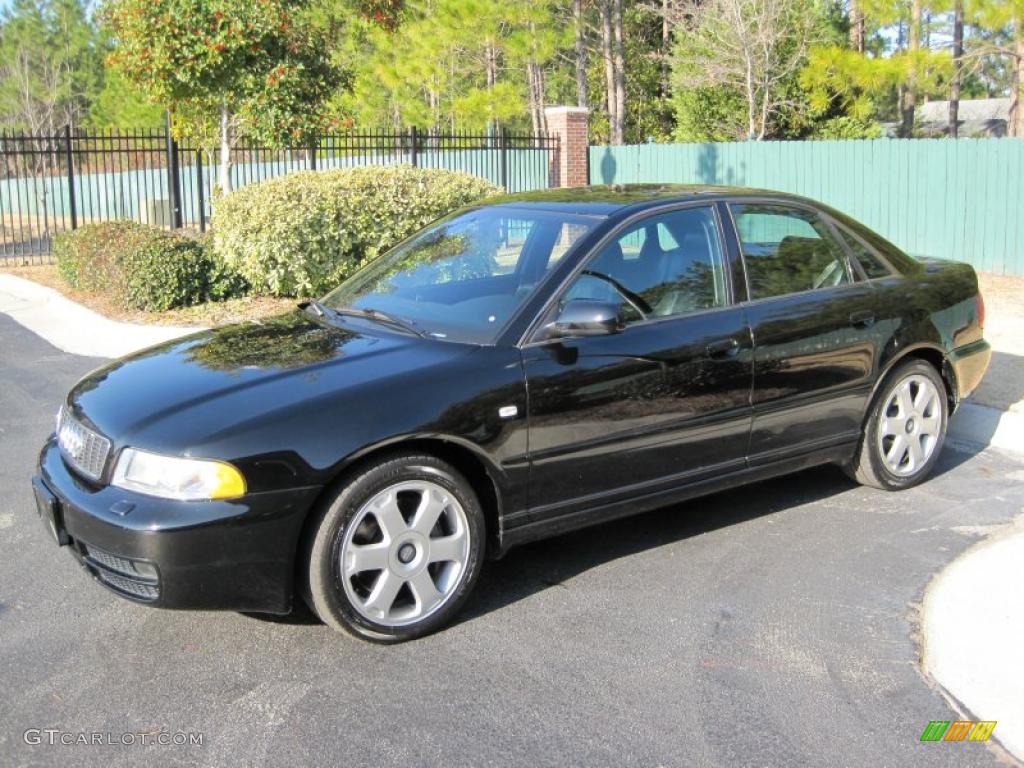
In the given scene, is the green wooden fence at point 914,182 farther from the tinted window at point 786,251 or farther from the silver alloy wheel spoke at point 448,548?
the silver alloy wheel spoke at point 448,548

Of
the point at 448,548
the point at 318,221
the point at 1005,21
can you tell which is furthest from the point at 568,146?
the point at 448,548

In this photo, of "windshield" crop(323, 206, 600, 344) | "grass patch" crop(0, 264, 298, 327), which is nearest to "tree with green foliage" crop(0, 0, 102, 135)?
"grass patch" crop(0, 264, 298, 327)

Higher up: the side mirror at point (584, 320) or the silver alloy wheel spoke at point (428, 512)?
the side mirror at point (584, 320)

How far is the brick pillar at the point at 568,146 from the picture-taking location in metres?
22.0

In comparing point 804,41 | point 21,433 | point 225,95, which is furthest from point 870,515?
point 804,41

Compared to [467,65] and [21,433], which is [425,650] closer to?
[21,433]

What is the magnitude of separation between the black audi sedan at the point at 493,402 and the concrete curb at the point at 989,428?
3.51 ft

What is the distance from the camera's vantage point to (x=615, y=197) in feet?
17.7

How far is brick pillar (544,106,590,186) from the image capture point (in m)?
22.0

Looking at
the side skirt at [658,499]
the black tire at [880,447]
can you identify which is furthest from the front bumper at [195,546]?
the black tire at [880,447]

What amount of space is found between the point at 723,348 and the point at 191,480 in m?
2.48

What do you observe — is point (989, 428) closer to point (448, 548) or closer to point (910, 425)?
point (910, 425)

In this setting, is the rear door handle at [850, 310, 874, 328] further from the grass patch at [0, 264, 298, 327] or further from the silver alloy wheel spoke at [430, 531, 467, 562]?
the grass patch at [0, 264, 298, 327]

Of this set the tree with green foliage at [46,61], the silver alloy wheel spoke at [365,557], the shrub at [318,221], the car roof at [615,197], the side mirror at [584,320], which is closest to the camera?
the silver alloy wheel spoke at [365,557]
